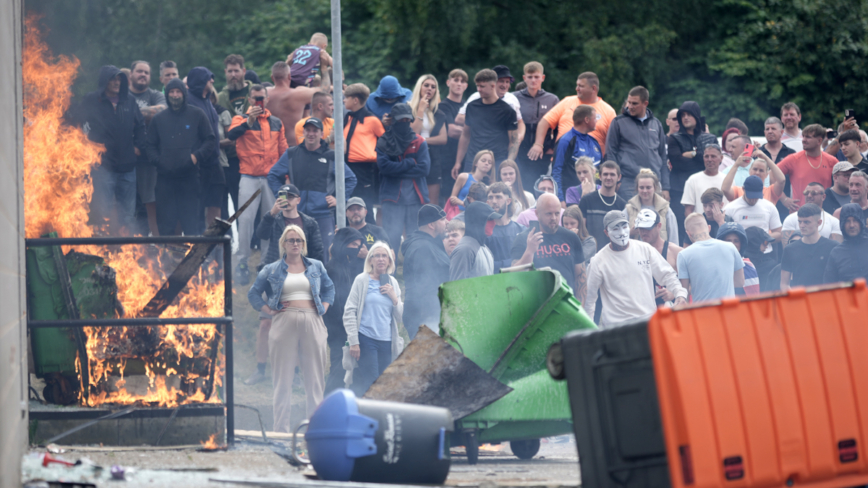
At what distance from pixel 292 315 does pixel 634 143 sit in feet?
15.1

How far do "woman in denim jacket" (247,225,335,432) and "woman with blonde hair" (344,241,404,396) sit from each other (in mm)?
326

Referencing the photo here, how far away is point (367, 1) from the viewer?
937 inches

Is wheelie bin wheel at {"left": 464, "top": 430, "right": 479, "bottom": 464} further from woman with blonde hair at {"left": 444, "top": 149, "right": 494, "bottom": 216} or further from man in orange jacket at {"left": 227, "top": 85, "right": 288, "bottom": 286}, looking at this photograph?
man in orange jacket at {"left": 227, "top": 85, "right": 288, "bottom": 286}

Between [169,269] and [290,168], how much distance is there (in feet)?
10.3

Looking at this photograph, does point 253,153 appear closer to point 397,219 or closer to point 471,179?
point 397,219

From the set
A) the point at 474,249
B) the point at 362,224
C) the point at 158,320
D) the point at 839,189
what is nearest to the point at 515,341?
the point at 474,249

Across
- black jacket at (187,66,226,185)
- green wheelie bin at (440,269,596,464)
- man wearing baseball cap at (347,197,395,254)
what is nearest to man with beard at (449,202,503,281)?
man wearing baseball cap at (347,197,395,254)

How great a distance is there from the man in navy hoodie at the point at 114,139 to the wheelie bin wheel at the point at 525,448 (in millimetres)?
5199

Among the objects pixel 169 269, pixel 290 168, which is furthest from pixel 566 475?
pixel 290 168

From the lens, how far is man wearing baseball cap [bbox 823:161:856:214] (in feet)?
37.8

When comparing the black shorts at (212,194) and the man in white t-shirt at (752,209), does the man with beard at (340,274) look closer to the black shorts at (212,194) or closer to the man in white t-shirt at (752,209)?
the black shorts at (212,194)

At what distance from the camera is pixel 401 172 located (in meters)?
11.1

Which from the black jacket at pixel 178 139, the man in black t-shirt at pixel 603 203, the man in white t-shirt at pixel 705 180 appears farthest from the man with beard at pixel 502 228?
the black jacket at pixel 178 139

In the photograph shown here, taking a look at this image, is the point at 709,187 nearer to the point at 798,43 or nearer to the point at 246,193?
the point at 246,193
